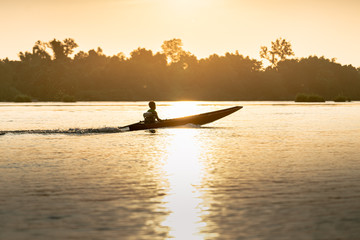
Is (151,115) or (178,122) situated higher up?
(151,115)

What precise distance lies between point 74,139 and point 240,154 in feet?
32.8

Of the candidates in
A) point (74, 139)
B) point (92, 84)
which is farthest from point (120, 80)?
point (74, 139)

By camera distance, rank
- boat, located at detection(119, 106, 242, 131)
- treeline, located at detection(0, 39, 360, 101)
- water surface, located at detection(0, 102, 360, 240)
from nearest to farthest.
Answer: water surface, located at detection(0, 102, 360, 240) < boat, located at detection(119, 106, 242, 131) < treeline, located at detection(0, 39, 360, 101)

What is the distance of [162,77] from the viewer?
145 metres

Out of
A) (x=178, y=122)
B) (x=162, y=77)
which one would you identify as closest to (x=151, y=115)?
(x=178, y=122)

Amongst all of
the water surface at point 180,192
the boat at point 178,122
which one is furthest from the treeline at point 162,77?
the water surface at point 180,192

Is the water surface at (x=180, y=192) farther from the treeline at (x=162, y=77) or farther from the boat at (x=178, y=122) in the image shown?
the treeline at (x=162, y=77)

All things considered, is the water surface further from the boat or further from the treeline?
the treeline

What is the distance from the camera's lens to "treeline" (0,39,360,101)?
134750 millimetres

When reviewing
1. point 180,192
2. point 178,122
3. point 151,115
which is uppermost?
point 151,115

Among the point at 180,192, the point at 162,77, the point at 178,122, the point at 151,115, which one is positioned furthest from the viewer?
the point at 162,77

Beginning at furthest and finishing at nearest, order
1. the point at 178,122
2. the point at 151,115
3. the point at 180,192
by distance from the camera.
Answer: the point at 178,122, the point at 151,115, the point at 180,192

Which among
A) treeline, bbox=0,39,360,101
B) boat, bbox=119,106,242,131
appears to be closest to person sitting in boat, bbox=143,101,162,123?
boat, bbox=119,106,242,131

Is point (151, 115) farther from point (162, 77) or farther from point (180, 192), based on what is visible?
point (162, 77)
